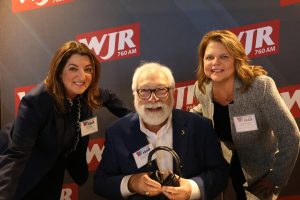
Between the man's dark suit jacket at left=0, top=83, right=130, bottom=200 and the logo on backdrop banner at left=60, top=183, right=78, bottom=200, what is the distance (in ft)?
1.95

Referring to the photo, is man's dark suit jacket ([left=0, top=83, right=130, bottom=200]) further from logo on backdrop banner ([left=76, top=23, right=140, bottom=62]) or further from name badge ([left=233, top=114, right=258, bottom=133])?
name badge ([left=233, top=114, right=258, bottom=133])

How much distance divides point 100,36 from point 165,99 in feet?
3.61

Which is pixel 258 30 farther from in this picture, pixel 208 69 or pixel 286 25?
pixel 208 69

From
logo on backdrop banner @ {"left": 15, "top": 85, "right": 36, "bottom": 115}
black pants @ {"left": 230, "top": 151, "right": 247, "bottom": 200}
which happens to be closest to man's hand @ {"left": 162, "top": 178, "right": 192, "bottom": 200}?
black pants @ {"left": 230, "top": 151, "right": 247, "bottom": 200}

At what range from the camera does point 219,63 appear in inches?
80.7

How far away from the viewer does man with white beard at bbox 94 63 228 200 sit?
1.92m

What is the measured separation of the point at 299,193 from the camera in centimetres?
263

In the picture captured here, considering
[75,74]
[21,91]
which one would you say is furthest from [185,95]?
[21,91]

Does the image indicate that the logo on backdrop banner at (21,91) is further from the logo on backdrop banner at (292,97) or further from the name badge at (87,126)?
the logo on backdrop banner at (292,97)

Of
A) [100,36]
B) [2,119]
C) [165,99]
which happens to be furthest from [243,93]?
[2,119]

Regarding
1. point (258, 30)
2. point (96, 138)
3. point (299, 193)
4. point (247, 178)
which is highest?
point (258, 30)

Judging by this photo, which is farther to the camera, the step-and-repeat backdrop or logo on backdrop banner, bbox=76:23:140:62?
logo on backdrop banner, bbox=76:23:140:62

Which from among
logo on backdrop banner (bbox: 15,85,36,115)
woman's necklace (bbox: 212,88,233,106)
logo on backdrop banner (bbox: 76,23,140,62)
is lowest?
woman's necklace (bbox: 212,88,233,106)

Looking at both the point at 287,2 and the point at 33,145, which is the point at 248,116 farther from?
the point at 33,145
